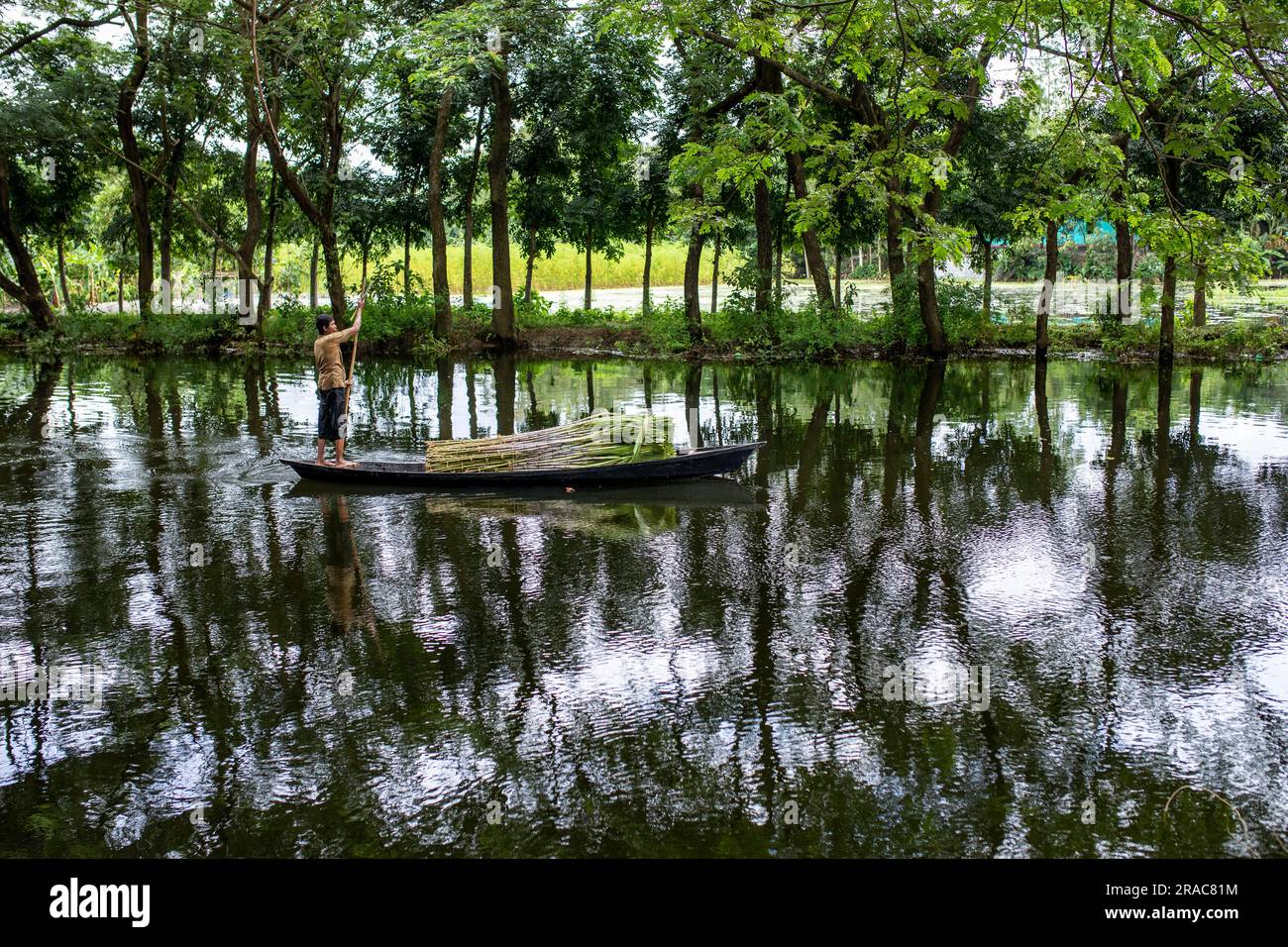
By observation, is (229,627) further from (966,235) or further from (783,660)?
(966,235)

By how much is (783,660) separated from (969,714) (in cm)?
129

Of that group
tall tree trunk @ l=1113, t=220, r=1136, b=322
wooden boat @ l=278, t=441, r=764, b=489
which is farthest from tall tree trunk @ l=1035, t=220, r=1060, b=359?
wooden boat @ l=278, t=441, r=764, b=489

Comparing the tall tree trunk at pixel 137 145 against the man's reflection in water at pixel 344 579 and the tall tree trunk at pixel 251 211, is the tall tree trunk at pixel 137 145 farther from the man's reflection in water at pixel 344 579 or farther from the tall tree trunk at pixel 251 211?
the man's reflection in water at pixel 344 579

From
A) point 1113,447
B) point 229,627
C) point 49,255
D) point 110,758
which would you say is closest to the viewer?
point 110,758

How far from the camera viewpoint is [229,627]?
7859 millimetres

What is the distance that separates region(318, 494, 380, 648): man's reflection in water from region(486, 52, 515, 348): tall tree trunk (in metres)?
17.6

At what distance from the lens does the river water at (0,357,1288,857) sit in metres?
5.30

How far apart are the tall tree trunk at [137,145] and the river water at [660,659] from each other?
16.7 m

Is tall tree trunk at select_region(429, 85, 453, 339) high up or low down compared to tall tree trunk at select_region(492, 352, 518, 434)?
up

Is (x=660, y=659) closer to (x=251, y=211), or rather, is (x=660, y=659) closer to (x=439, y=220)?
(x=439, y=220)

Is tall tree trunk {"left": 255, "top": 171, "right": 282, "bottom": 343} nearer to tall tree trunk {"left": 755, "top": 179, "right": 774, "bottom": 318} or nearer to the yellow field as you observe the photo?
the yellow field

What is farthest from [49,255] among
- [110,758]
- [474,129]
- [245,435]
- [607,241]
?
[110,758]

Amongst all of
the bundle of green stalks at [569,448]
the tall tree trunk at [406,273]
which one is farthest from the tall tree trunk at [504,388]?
the bundle of green stalks at [569,448]

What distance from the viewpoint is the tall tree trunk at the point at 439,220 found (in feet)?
89.1
